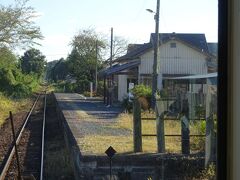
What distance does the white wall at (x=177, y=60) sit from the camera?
642 centimetres

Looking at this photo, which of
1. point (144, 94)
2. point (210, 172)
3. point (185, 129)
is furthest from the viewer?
point (144, 94)

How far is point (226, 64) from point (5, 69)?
11.3 metres

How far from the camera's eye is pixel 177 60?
8.55 meters

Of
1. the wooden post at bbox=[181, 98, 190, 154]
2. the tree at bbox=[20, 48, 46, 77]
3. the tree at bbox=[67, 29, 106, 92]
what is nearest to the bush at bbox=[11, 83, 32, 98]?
the tree at bbox=[67, 29, 106, 92]

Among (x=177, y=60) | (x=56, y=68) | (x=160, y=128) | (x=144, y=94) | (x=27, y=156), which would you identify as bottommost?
(x=27, y=156)

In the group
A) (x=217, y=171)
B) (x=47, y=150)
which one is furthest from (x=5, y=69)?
(x=217, y=171)

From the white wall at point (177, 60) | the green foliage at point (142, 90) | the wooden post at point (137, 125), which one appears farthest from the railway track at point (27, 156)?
the green foliage at point (142, 90)

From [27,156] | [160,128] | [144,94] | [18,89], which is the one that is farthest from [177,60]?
[18,89]

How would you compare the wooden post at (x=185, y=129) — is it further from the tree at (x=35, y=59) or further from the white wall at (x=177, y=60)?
the tree at (x=35, y=59)

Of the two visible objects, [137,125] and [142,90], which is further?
[142,90]

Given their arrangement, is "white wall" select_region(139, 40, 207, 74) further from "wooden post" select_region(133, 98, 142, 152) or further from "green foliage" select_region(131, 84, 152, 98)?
"wooden post" select_region(133, 98, 142, 152)

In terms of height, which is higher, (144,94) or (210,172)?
(144,94)

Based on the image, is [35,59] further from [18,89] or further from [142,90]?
[18,89]

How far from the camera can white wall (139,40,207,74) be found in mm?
6418
